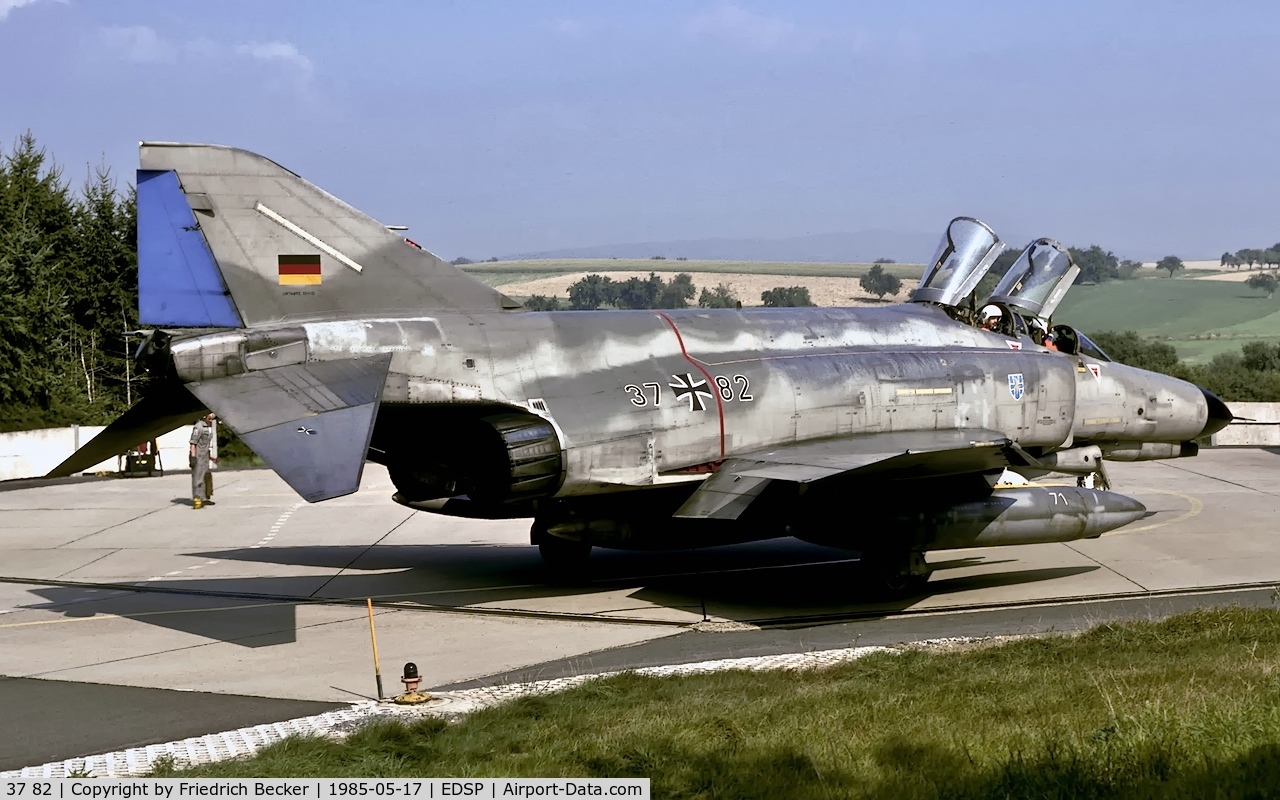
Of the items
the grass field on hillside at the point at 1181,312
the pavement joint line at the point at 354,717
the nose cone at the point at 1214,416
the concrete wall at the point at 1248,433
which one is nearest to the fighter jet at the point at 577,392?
the pavement joint line at the point at 354,717

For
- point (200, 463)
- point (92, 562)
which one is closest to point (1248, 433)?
point (200, 463)

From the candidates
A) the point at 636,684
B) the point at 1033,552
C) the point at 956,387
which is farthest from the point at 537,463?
the point at 1033,552

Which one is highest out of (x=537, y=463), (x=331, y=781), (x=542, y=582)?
(x=537, y=463)

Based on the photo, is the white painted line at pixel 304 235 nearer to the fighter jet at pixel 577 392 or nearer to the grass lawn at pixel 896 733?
the fighter jet at pixel 577 392

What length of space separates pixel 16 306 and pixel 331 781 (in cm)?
3027

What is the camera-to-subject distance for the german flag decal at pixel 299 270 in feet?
44.5

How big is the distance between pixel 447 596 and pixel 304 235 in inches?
180

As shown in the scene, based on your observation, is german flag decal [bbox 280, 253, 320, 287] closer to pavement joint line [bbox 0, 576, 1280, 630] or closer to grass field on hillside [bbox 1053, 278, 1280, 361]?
pavement joint line [bbox 0, 576, 1280, 630]

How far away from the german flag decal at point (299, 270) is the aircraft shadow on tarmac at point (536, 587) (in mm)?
3696

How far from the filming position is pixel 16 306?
33.0 metres

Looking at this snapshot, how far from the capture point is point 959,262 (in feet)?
57.2

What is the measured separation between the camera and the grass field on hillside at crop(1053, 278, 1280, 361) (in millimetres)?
81981

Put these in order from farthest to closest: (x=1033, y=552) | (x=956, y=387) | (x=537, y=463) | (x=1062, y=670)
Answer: (x=1033, y=552), (x=956, y=387), (x=537, y=463), (x=1062, y=670)

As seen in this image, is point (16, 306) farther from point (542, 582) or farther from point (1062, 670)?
point (1062, 670)
